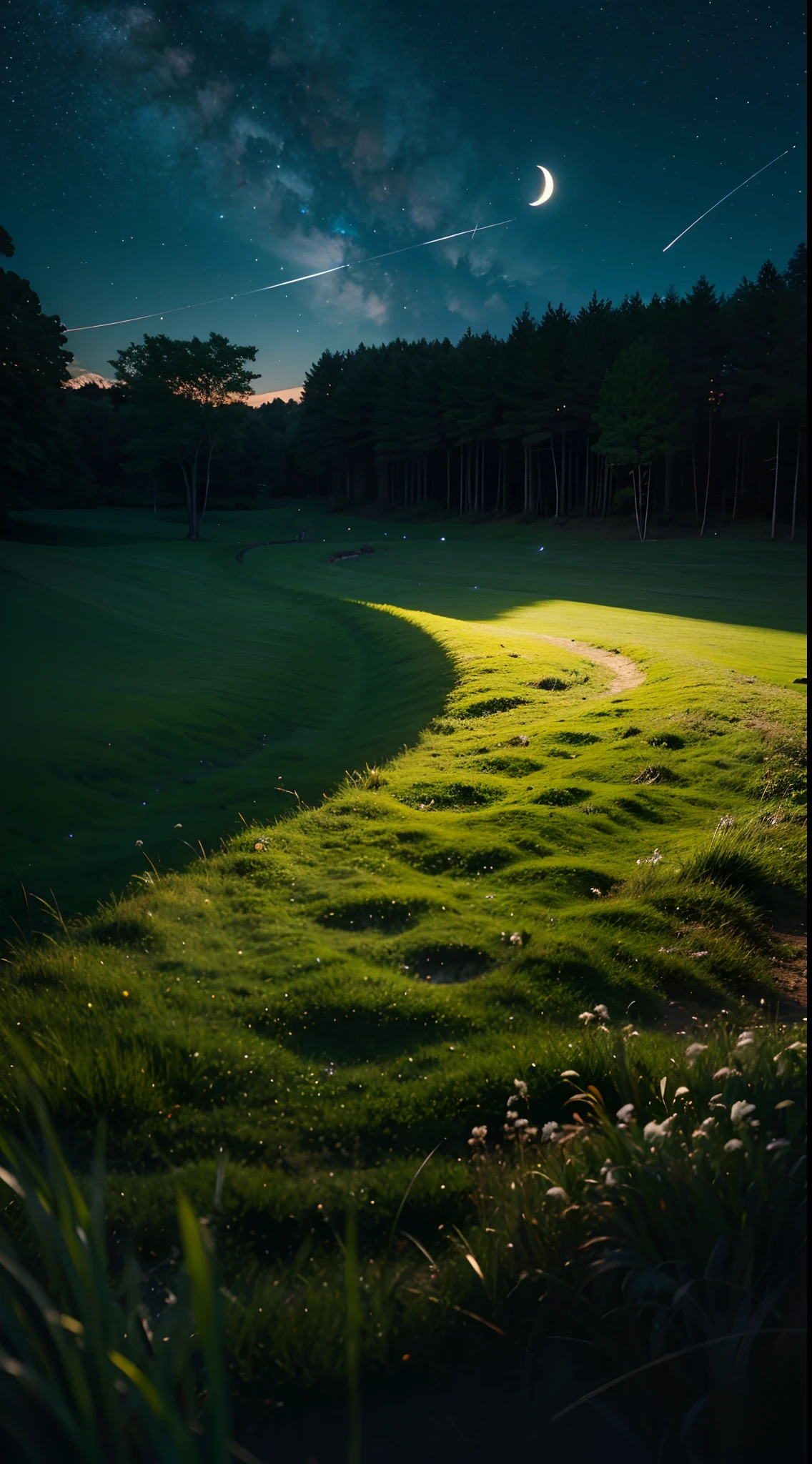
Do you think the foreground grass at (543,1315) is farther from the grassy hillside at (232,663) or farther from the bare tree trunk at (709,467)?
the bare tree trunk at (709,467)

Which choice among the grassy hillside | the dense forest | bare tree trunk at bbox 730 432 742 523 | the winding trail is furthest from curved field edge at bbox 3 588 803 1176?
bare tree trunk at bbox 730 432 742 523

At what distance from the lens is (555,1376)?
8.92 ft

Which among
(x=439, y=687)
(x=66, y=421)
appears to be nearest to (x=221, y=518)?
(x=66, y=421)

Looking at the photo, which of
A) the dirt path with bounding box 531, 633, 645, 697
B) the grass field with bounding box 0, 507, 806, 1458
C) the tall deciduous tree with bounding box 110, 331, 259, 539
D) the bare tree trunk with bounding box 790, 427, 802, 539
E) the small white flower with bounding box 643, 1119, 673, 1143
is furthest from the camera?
the tall deciduous tree with bounding box 110, 331, 259, 539

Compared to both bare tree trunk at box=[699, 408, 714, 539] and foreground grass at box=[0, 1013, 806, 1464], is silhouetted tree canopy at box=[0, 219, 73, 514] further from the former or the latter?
foreground grass at box=[0, 1013, 806, 1464]

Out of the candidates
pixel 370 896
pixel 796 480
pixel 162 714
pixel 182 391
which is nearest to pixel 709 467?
pixel 796 480

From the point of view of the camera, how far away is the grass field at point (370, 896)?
4.32 meters

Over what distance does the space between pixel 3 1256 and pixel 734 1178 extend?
2.18 meters

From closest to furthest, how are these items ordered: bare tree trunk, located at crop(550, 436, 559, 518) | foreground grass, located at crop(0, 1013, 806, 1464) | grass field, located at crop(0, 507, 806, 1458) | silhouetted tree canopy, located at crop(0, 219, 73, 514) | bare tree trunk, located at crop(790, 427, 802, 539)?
foreground grass, located at crop(0, 1013, 806, 1464), grass field, located at crop(0, 507, 806, 1458), silhouetted tree canopy, located at crop(0, 219, 73, 514), bare tree trunk, located at crop(790, 427, 802, 539), bare tree trunk, located at crop(550, 436, 559, 518)

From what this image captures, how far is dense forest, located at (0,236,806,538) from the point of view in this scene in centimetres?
4416

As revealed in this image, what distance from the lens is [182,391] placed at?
6103cm

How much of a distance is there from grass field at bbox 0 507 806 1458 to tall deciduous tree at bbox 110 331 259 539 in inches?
1799

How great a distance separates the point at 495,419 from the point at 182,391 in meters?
25.3

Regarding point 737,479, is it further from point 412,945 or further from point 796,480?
point 412,945
